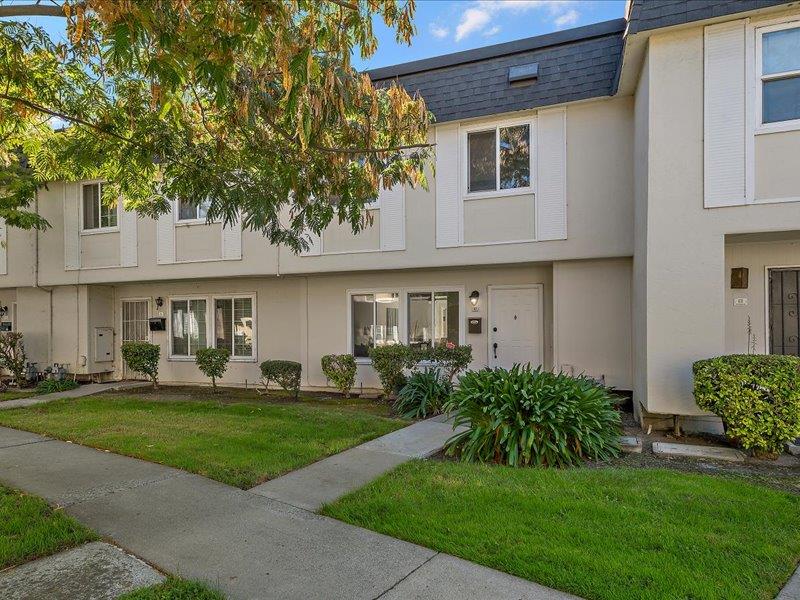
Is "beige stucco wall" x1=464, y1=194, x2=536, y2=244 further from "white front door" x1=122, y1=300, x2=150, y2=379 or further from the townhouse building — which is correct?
"white front door" x1=122, y1=300, x2=150, y2=379

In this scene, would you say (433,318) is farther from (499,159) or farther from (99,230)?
(99,230)

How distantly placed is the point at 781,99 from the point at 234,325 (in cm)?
1135

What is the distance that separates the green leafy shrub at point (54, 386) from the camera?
1210cm

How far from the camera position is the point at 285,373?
1062 cm

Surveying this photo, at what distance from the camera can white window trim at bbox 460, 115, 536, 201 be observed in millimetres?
9042

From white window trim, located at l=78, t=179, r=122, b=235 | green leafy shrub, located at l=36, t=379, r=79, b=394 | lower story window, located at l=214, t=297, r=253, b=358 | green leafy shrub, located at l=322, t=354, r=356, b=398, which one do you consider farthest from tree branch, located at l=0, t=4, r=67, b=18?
green leafy shrub, located at l=36, t=379, r=79, b=394

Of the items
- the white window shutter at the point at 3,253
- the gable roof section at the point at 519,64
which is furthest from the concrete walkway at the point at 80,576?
the white window shutter at the point at 3,253

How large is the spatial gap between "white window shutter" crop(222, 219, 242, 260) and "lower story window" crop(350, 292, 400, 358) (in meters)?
2.81

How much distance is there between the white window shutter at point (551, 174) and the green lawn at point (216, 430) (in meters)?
4.31

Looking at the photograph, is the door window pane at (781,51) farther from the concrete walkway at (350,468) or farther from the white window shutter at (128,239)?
the white window shutter at (128,239)

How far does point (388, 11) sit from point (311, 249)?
22.7 feet

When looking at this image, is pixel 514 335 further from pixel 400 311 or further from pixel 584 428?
pixel 584 428

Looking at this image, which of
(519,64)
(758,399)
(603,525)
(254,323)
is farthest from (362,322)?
(603,525)

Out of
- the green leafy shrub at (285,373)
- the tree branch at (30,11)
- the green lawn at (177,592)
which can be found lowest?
the green lawn at (177,592)
